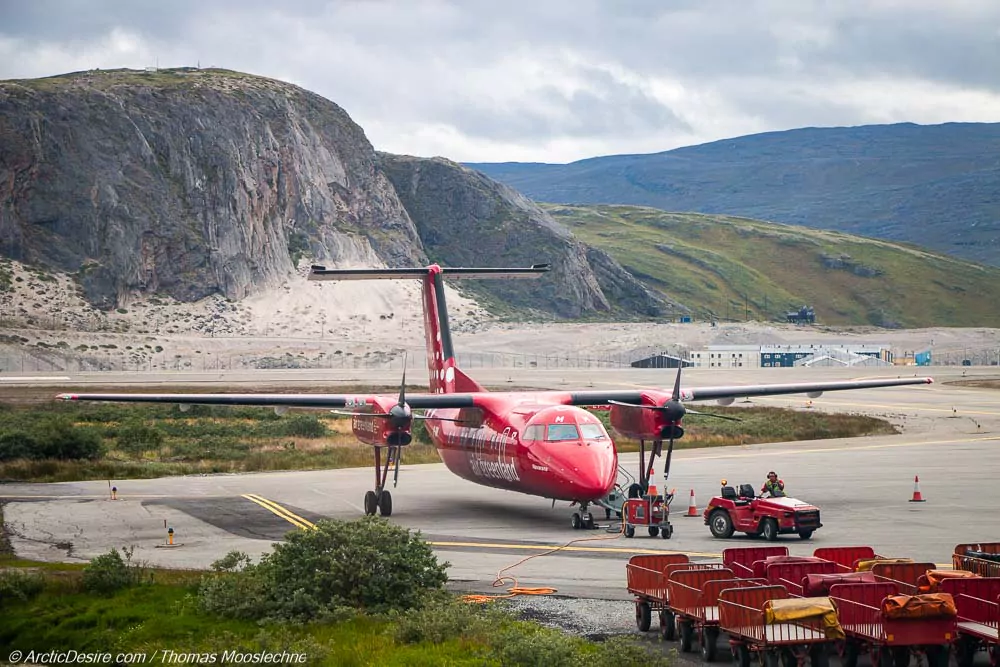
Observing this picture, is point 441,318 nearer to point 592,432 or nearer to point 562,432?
point 562,432

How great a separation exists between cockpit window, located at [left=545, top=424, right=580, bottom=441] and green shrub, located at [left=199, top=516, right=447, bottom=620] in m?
9.13

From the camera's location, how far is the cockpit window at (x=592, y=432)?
28500 millimetres

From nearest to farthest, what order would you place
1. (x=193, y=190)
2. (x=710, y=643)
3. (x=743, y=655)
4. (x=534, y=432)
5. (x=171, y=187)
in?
(x=743, y=655) → (x=710, y=643) → (x=534, y=432) → (x=171, y=187) → (x=193, y=190)

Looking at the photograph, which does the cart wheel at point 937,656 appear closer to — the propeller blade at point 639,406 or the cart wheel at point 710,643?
the cart wheel at point 710,643

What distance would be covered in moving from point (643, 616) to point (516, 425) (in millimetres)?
12800

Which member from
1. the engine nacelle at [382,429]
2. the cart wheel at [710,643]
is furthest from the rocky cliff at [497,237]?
the cart wheel at [710,643]

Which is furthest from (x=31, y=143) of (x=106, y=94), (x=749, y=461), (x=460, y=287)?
(x=749, y=461)

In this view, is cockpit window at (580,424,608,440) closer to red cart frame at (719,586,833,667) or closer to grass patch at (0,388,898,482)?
red cart frame at (719,586,833,667)

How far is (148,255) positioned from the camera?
13762 centimetres

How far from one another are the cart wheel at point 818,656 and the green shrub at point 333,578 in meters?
6.86

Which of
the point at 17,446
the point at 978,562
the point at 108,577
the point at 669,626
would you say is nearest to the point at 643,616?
the point at 669,626

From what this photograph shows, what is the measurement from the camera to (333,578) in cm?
1862

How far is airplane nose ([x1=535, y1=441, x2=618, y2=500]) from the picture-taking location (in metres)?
27.5

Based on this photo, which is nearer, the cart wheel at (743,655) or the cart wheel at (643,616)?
the cart wheel at (743,655)
